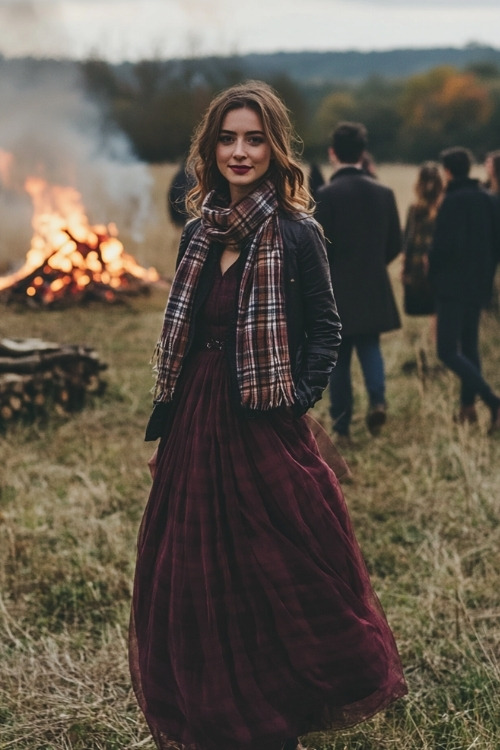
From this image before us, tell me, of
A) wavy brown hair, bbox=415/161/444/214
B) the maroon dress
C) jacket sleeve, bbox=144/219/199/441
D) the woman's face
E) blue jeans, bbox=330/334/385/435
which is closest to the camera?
the maroon dress

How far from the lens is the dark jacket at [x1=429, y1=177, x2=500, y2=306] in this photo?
22.0ft

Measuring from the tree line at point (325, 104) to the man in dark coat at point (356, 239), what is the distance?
21.6 feet

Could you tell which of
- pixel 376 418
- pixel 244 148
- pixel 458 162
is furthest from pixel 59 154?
pixel 244 148

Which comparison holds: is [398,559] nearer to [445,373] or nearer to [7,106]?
[445,373]

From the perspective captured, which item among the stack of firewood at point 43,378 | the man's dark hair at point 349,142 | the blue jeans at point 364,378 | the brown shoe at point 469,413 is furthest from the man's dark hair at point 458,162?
the stack of firewood at point 43,378

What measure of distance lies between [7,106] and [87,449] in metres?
12.7

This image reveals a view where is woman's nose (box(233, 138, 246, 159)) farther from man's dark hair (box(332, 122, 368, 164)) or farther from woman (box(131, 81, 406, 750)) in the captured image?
man's dark hair (box(332, 122, 368, 164))

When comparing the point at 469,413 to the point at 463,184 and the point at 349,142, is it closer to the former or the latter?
the point at 463,184

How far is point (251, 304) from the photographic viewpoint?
2637 mm

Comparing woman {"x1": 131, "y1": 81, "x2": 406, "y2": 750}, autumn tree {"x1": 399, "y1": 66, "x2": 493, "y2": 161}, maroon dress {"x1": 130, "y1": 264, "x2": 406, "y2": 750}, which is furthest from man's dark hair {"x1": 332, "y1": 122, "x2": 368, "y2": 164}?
autumn tree {"x1": 399, "y1": 66, "x2": 493, "y2": 161}

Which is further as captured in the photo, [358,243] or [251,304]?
[358,243]

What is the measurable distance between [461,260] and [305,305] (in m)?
4.27

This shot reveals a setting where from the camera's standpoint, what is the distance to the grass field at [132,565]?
3301mm

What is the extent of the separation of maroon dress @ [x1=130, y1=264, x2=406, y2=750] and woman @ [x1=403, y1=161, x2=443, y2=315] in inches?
212
